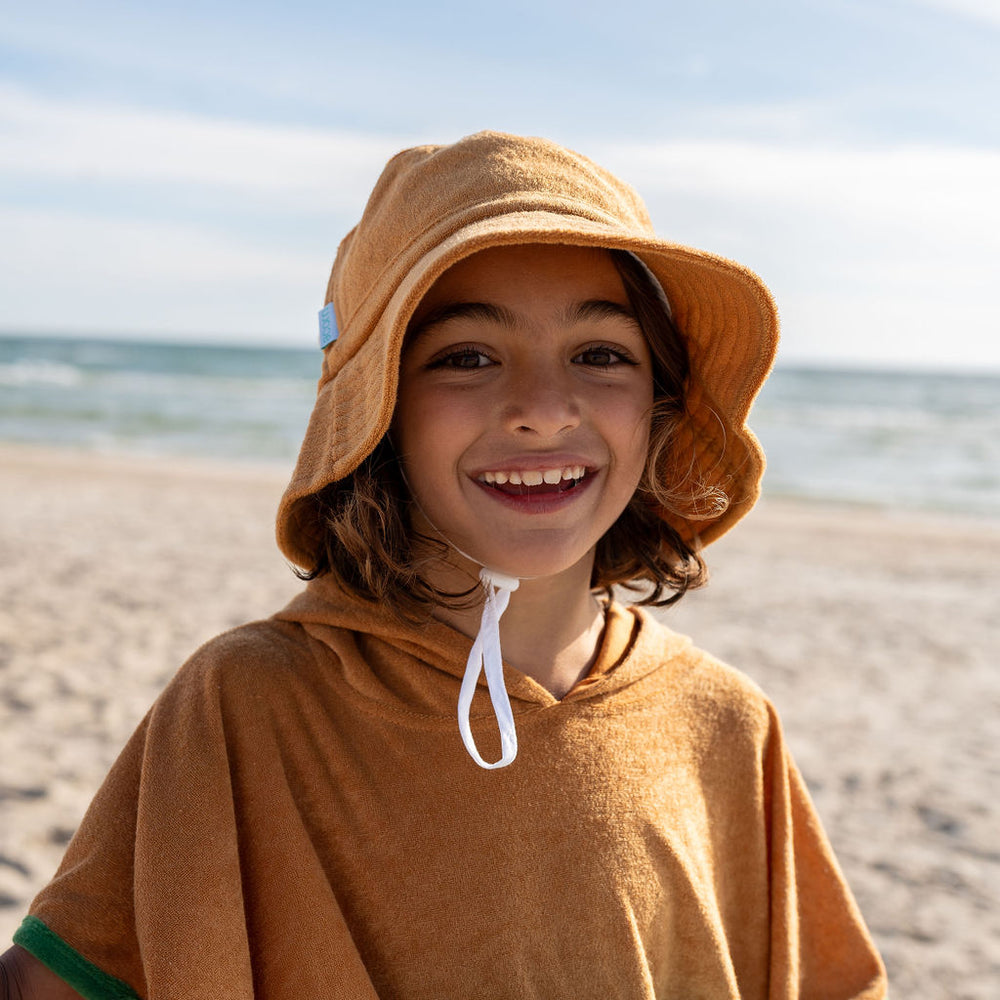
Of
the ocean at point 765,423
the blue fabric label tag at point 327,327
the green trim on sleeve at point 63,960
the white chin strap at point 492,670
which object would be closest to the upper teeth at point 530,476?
the white chin strap at point 492,670

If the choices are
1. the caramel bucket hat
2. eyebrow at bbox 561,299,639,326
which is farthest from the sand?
eyebrow at bbox 561,299,639,326

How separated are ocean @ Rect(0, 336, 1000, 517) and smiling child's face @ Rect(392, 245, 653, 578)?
45.0ft

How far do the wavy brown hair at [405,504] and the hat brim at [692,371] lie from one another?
0.03m

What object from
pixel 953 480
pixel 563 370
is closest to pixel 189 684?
pixel 563 370

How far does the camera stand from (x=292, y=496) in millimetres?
1672

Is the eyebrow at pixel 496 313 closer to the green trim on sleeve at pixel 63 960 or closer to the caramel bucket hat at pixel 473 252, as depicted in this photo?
the caramel bucket hat at pixel 473 252

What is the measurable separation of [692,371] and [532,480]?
471mm

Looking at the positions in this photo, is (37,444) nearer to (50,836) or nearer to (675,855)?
(50,836)

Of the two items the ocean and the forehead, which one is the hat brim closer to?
the forehead

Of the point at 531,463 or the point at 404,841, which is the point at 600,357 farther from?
the point at 404,841

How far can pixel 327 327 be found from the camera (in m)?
1.87

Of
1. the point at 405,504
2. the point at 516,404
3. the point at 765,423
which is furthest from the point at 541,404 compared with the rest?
the point at 765,423

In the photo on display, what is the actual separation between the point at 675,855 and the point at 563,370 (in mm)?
779

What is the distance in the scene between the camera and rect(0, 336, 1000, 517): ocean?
16734mm
